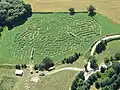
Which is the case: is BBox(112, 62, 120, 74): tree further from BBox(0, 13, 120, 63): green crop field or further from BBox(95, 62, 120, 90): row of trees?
BBox(0, 13, 120, 63): green crop field

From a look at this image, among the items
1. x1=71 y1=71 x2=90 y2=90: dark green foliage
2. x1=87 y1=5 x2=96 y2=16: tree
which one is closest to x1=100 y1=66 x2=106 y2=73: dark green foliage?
x1=71 y1=71 x2=90 y2=90: dark green foliage

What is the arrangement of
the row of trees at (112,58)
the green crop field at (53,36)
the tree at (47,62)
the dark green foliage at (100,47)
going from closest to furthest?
the row of trees at (112,58) → the tree at (47,62) → the dark green foliage at (100,47) → the green crop field at (53,36)

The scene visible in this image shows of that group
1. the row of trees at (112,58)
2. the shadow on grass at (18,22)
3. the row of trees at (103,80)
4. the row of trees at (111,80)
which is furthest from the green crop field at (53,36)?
the row of trees at (111,80)

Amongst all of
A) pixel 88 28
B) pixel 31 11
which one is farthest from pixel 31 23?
pixel 88 28

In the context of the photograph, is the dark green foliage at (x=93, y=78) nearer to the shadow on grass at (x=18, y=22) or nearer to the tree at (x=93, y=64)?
the tree at (x=93, y=64)

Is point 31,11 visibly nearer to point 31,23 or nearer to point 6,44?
point 31,23
